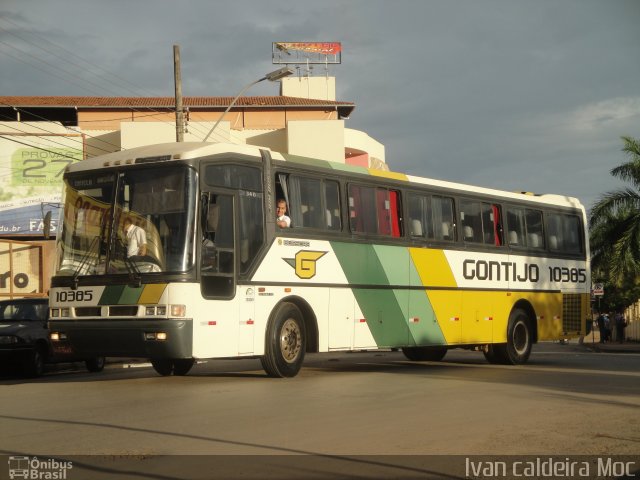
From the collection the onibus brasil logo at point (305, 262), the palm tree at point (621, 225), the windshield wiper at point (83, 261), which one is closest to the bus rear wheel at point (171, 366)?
the onibus brasil logo at point (305, 262)

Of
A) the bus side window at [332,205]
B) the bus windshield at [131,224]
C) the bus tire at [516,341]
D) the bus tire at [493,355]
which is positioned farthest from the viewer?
the bus tire at [493,355]

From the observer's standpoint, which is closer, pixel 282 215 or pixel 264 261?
pixel 264 261

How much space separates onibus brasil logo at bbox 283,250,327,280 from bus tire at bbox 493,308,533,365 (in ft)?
21.4

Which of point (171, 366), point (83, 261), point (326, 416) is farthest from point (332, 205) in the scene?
point (326, 416)

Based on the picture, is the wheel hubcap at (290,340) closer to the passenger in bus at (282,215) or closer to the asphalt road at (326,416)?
the asphalt road at (326,416)

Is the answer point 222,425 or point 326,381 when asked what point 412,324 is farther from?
point 222,425

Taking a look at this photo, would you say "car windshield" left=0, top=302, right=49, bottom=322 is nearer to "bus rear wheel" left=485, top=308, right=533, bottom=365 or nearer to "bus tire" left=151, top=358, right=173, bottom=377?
"bus tire" left=151, top=358, right=173, bottom=377

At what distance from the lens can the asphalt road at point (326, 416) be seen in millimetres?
8578

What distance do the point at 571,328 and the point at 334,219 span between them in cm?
885

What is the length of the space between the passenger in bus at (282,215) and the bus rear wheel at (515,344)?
735cm

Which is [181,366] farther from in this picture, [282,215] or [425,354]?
[425,354]

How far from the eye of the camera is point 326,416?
10.6 m

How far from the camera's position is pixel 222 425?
993 centimetres

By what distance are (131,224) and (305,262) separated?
3.08 metres
